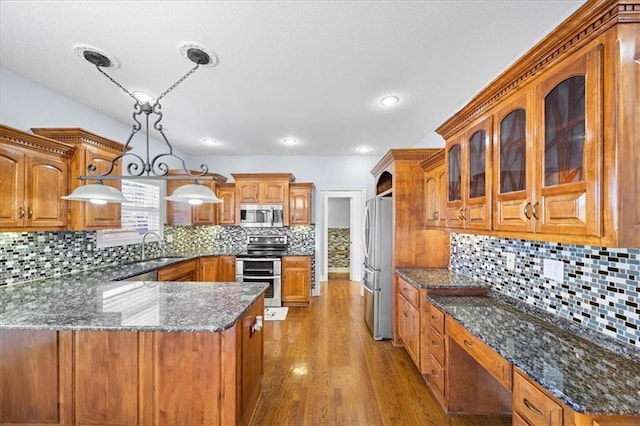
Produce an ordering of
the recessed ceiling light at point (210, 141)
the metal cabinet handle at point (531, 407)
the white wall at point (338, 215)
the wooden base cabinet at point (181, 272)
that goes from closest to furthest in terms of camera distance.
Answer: the metal cabinet handle at point (531, 407) < the wooden base cabinet at point (181, 272) < the recessed ceiling light at point (210, 141) < the white wall at point (338, 215)

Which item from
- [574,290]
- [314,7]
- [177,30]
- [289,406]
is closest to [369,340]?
[289,406]

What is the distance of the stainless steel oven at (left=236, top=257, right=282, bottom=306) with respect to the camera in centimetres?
438

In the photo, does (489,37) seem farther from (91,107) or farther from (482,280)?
(91,107)

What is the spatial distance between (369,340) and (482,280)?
1551 millimetres

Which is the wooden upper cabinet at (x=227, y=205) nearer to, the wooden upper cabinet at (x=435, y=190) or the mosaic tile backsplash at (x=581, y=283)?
the wooden upper cabinet at (x=435, y=190)

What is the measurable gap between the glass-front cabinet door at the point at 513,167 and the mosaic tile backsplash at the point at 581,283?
37cm

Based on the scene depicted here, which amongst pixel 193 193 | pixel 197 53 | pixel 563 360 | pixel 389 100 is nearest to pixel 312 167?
pixel 389 100

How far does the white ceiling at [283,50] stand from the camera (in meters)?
1.57

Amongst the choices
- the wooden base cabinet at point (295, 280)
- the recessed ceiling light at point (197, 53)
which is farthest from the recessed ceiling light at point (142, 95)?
the wooden base cabinet at point (295, 280)

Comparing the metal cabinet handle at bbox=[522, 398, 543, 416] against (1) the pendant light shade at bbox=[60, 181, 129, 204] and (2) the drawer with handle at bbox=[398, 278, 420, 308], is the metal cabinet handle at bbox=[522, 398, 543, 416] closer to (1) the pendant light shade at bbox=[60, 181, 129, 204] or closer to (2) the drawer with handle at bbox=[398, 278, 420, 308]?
(2) the drawer with handle at bbox=[398, 278, 420, 308]

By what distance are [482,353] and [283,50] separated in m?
2.37

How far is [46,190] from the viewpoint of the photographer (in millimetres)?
2246

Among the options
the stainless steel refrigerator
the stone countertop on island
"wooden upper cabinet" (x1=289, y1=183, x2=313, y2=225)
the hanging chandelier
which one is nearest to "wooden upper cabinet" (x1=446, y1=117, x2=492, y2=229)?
the stainless steel refrigerator

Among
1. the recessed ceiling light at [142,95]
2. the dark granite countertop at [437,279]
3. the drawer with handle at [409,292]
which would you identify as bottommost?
the drawer with handle at [409,292]
